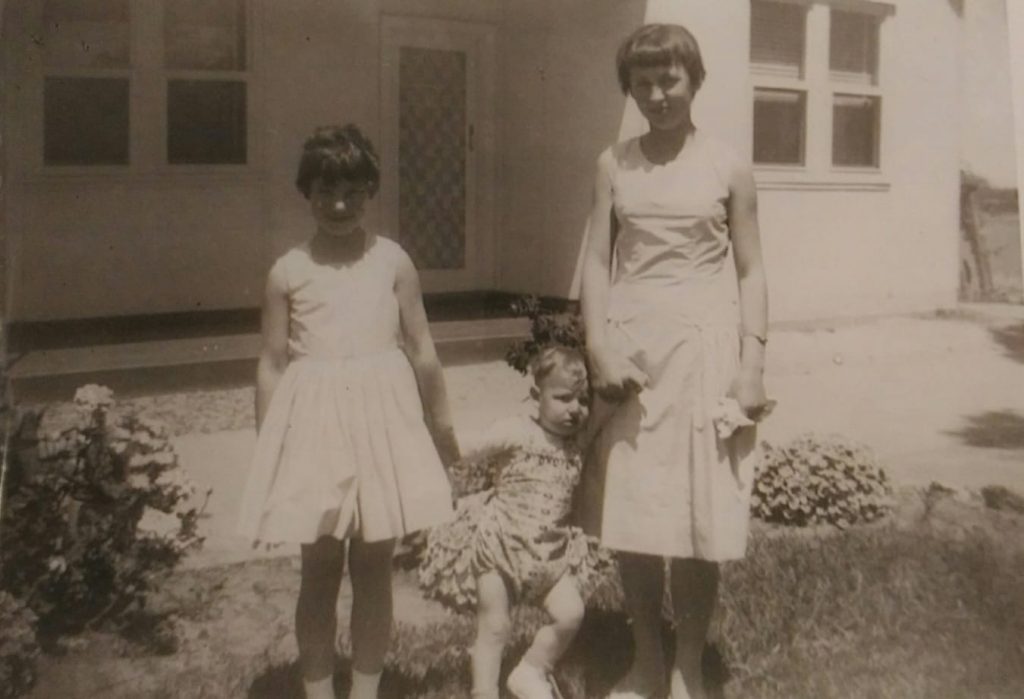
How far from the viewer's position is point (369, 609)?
5.46 feet

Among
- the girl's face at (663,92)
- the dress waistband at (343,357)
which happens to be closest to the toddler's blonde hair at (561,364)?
the dress waistband at (343,357)

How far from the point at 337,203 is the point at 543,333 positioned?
1.94 feet

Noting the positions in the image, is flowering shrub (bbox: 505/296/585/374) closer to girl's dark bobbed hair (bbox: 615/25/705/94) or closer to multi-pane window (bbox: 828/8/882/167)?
girl's dark bobbed hair (bbox: 615/25/705/94)

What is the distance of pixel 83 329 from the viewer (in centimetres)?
254

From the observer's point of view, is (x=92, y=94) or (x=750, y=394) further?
(x=92, y=94)

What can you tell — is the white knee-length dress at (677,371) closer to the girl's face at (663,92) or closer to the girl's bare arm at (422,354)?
the girl's face at (663,92)

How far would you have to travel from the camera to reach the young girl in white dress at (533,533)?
1765 millimetres

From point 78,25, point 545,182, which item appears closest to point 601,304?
point 78,25

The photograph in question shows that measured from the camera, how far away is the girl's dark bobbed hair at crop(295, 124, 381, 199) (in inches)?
62.8

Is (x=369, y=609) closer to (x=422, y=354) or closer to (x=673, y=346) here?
(x=422, y=354)

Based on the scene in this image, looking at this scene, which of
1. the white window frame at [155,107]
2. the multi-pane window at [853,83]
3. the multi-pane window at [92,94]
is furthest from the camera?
the multi-pane window at [853,83]

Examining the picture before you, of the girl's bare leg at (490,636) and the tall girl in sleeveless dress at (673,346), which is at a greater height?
the tall girl in sleeveless dress at (673,346)

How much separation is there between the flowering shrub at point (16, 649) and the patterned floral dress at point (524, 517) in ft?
2.22

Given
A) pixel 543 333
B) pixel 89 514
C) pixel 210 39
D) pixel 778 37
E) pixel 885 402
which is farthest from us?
pixel 778 37
